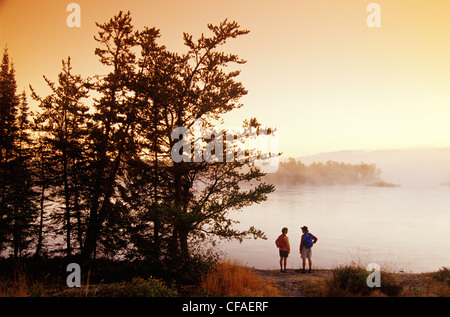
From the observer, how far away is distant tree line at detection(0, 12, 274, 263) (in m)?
13.5

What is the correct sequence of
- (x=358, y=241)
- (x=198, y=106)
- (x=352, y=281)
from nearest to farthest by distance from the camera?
(x=352, y=281) → (x=198, y=106) → (x=358, y=241)

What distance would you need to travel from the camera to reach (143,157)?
598 inches

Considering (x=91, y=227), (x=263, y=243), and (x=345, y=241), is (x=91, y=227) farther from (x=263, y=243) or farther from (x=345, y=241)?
(x=345, y=241)

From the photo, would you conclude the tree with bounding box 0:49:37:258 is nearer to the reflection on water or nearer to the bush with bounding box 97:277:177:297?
the bush with bounding box 97:277:177:297

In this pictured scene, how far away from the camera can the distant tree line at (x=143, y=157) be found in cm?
1350

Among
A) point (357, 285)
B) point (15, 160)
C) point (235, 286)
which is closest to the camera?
point (357, 285)

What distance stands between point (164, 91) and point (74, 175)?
375 inches

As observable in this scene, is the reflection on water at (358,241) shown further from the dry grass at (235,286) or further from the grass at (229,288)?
the dry grass at (235,286)

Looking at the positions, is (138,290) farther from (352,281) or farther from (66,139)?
(66,139)

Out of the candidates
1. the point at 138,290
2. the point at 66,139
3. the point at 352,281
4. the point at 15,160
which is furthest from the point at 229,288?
the point at 15,160

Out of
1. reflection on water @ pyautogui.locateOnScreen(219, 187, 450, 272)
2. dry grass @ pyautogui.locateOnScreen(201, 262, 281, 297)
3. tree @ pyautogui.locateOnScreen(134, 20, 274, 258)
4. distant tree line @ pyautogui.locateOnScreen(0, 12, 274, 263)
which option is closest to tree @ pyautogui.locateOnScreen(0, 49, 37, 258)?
distant tree line @ pyautogui.locateOnScreen(0, 12, 274, 263)

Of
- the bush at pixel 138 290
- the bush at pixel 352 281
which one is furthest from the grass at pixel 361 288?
the bush at pixel 138 290

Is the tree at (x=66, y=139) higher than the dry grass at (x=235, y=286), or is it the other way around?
the tree at (x=66, y=139)
